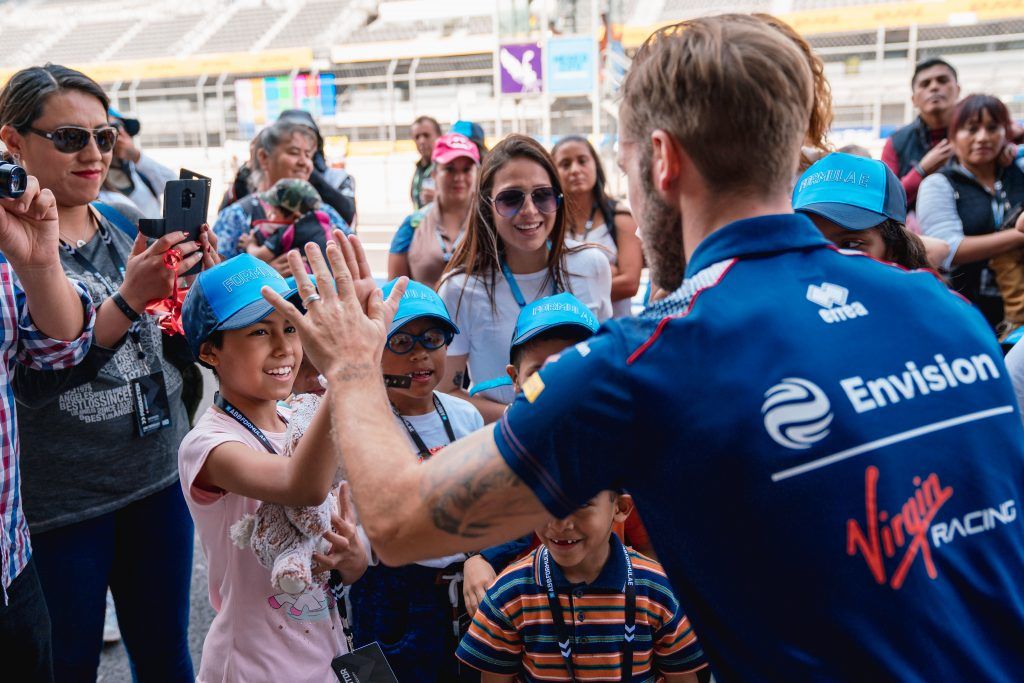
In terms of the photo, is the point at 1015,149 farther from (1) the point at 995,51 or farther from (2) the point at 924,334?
(1) the point at 995,51

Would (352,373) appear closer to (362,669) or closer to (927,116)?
(362,669)

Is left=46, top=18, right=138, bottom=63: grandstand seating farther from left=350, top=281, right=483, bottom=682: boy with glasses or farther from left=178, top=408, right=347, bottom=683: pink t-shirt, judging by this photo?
left=178, top=408, right=347, bottom=683: pink t-shirt

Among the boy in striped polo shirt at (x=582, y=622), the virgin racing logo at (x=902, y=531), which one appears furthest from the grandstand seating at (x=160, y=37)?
the virgin racing logo at (x=902, y=531)

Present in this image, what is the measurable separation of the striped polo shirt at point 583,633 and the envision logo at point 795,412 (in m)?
1.18

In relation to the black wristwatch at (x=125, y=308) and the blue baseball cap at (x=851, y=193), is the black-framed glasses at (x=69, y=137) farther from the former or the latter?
the blue baseball cap at (x=851, y=193)

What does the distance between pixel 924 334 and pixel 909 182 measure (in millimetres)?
4209

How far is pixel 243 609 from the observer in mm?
2164

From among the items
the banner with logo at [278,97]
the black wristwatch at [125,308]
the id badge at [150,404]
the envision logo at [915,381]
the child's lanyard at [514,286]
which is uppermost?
the banner with logo at [278,97]

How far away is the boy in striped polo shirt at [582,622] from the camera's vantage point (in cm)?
219

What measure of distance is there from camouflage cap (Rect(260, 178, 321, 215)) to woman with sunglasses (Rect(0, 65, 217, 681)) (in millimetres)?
1173

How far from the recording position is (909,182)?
4988 mm

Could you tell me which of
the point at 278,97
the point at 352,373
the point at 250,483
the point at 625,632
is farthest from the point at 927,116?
the point at 278,97

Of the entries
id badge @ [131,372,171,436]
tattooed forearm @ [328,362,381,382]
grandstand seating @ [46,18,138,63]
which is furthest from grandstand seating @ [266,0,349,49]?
tattooed forearm @ [328,362,381,382]

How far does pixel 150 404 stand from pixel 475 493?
1827mm
